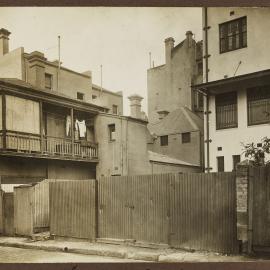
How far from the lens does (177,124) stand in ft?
107

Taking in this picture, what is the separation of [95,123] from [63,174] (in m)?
4.04

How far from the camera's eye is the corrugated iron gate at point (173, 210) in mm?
10219

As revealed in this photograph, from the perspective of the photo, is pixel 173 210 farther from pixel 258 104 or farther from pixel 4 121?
pixel 4 121

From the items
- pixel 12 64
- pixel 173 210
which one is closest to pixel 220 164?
pixel 173 210

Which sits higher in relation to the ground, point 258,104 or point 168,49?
point 168,49

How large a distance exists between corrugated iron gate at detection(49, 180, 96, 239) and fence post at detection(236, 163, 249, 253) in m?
4.95

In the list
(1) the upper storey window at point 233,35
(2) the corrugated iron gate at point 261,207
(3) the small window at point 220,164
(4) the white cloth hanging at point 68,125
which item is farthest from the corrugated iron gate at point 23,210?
(1) the upper storey window at point 233,35

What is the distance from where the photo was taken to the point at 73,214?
13180 mm

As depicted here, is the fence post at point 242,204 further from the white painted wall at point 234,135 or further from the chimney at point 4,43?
the chimney at point 4,43

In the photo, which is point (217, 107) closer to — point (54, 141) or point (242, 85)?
point (242, 85)

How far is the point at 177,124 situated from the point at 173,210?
855 inches

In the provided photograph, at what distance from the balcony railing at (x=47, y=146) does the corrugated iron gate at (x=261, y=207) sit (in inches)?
469

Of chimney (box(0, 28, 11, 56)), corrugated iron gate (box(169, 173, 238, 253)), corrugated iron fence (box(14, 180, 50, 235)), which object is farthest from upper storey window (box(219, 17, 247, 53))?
chimney (box(0, 28, 11, 56))

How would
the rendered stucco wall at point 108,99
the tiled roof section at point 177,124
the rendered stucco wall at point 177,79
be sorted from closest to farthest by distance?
the tiled roof section at point 177,124
the rendered stucco wall at point 108,99
the rendered stucco wall at point 177,79
